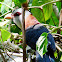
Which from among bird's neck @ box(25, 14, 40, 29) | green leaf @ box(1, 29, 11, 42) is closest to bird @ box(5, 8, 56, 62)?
bird's neck @ box(25, 14, 40, 29)

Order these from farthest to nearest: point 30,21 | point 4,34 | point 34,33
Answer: point 30,21 < point 34,33 < point 4,34

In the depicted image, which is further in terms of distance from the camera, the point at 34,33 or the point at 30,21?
the point at 30,21

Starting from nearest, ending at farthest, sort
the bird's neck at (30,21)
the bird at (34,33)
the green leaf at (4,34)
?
1. the green leaf at (4,34)
2. the bird at (34,33)
3. the bird's neck at (30,21)

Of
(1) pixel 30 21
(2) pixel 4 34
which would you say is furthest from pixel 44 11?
(2) pixel 4 34

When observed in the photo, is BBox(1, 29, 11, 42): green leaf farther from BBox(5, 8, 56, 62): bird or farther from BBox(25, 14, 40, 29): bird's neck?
BBox(25, 14, 40, 29): bird's neck

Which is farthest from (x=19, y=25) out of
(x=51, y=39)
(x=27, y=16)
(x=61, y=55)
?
(x=61, y=55)

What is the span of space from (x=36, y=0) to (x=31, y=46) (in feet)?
1.16

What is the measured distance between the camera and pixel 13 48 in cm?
91

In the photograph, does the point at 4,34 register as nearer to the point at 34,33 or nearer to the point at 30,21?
the point at 34,33

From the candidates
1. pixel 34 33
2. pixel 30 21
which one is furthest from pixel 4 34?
pixel 30 21

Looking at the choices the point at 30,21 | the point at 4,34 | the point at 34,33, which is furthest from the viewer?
the point at 30,21

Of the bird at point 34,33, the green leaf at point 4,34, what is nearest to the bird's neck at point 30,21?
the bird at point 34,33

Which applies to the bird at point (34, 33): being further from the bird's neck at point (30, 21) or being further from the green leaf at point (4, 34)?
the green leaf at point (4, 34)

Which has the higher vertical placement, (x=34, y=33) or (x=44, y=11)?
(x=44, y=11)
